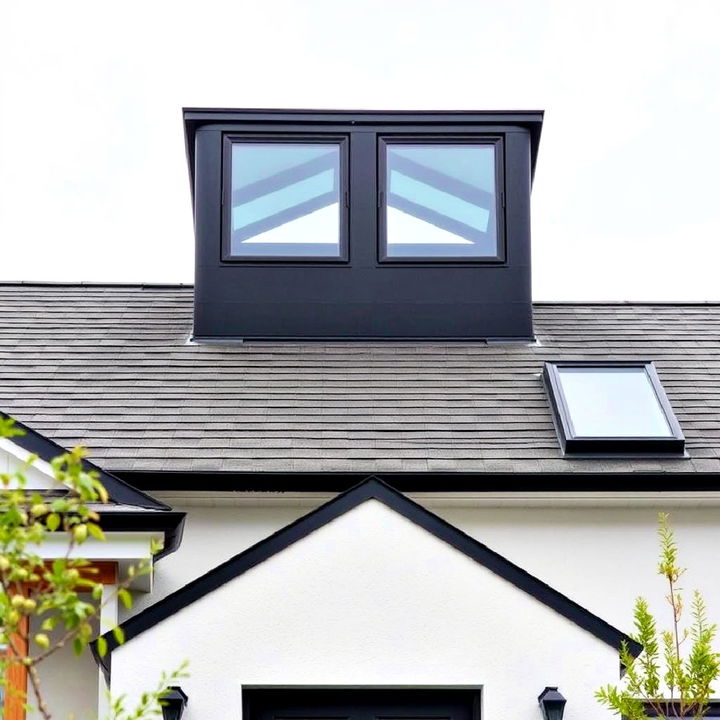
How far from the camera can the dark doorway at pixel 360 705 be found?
870 cm

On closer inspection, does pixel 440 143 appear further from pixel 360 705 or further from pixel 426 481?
pixel 360 705

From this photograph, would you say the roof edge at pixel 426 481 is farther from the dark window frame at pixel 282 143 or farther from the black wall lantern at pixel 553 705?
the dark window frame at pixel 282 143

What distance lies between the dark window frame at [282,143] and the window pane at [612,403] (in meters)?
2.69

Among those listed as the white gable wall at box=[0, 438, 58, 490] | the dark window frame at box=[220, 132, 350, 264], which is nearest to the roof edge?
the white gable wall at box=[0, 438, 58, 490]

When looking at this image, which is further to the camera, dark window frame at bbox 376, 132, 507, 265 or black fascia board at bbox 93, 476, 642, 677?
dark window frame at bbox 376, 132, 507, 265

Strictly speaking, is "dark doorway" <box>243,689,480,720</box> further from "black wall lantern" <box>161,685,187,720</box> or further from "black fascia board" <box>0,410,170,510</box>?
"black fascia board" <box>0,410,170,510</box>

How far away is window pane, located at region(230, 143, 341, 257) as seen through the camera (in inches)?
515

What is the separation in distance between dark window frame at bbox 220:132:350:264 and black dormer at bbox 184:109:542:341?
10 millimetres

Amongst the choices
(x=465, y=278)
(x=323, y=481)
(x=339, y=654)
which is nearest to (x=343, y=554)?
(x=339, y=654)

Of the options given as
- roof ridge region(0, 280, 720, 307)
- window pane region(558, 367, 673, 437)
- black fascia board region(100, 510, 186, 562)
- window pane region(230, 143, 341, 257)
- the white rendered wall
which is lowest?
the white rendered wall

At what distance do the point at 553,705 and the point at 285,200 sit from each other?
6.60 meters

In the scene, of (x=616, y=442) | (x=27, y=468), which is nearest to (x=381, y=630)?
(x=27, y=468)

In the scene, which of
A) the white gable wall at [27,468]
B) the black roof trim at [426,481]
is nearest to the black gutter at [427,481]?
the black roof trim at [426,481]

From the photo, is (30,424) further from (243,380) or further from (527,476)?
(527,476)
